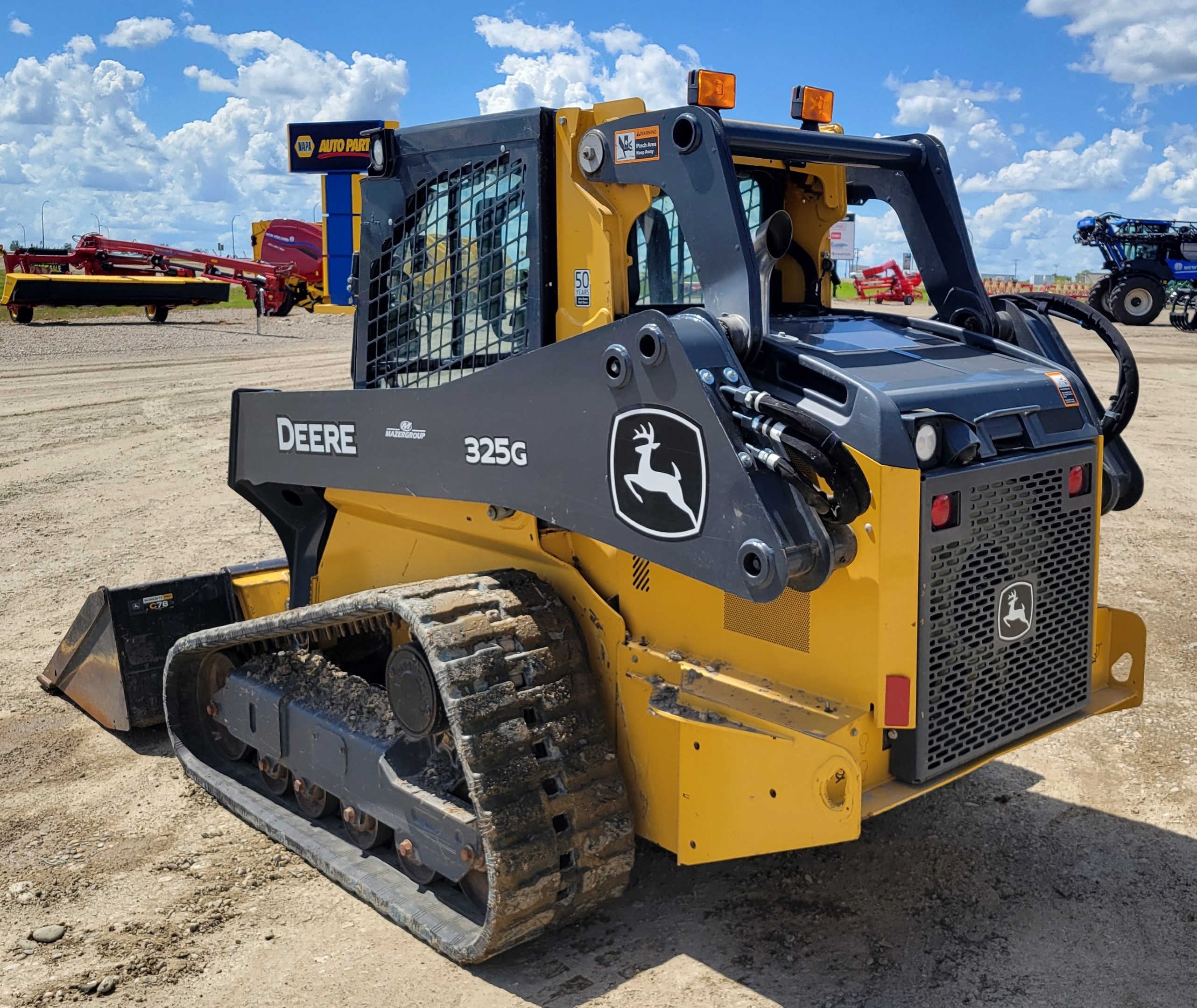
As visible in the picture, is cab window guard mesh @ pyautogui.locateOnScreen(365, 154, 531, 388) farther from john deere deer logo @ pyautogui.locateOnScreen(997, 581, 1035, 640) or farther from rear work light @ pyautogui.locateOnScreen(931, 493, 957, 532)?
john deere deer logo @ pyautogui.locateOnScreen(997, 581, 1035, 640)

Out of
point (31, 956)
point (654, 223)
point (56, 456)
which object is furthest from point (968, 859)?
point (56, 456)

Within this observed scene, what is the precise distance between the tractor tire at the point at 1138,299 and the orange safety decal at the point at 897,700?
29503 millimetres

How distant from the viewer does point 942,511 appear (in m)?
3.30

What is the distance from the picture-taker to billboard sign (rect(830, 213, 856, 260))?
464cm

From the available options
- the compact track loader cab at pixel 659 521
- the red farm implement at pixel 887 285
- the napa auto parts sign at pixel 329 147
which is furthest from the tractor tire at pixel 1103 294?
the compact track loader cab at pixel 659 521

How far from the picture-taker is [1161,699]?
598 cm

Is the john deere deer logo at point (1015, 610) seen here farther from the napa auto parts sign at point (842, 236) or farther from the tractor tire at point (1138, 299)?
the tractor tire at point (1138, 299)

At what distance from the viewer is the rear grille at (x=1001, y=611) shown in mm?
3348

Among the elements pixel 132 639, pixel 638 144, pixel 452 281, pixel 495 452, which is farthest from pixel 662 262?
pixel 132 639

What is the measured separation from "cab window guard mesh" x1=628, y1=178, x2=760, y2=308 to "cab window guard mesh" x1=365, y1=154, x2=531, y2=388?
0.40 m

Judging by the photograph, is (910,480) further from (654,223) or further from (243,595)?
(243,595)

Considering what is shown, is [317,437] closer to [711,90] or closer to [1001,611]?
[711,90]

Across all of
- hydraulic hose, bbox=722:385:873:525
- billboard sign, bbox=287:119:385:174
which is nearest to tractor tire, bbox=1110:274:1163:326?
billboard sign, bbox=287:119:385:174

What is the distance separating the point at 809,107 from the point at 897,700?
222cm
